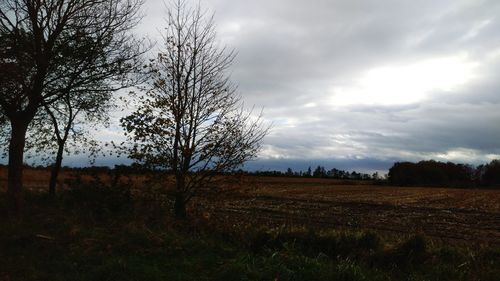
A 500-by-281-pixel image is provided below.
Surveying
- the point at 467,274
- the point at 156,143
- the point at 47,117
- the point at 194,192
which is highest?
the point at 47,117

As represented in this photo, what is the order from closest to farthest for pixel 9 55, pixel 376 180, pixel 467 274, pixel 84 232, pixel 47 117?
pixel 467 274 → pixel 84 232 → pixel 9 55 → pixel 47 117 → pixel 376 180

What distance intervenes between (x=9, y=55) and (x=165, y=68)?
14.8ft

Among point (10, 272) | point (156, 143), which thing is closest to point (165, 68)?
point (156, 143)

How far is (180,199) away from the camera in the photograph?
15.1 metres

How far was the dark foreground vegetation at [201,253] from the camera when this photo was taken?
8.26 meters

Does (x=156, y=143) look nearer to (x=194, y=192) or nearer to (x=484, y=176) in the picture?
(x=194, y=192)

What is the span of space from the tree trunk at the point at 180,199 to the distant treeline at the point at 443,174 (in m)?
97.8

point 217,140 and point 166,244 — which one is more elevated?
point 217,140

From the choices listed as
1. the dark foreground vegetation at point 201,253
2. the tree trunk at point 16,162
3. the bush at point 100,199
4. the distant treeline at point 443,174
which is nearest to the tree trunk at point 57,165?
the bush at point 100,199

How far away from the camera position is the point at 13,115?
48.5ft

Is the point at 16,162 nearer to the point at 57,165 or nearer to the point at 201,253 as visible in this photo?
the point at 57,165

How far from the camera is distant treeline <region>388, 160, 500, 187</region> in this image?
107 metres

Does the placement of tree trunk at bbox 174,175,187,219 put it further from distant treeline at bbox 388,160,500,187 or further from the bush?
distant treeline at bbox 388,160,500,187

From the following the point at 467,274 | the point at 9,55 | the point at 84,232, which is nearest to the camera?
the point at 467,274
